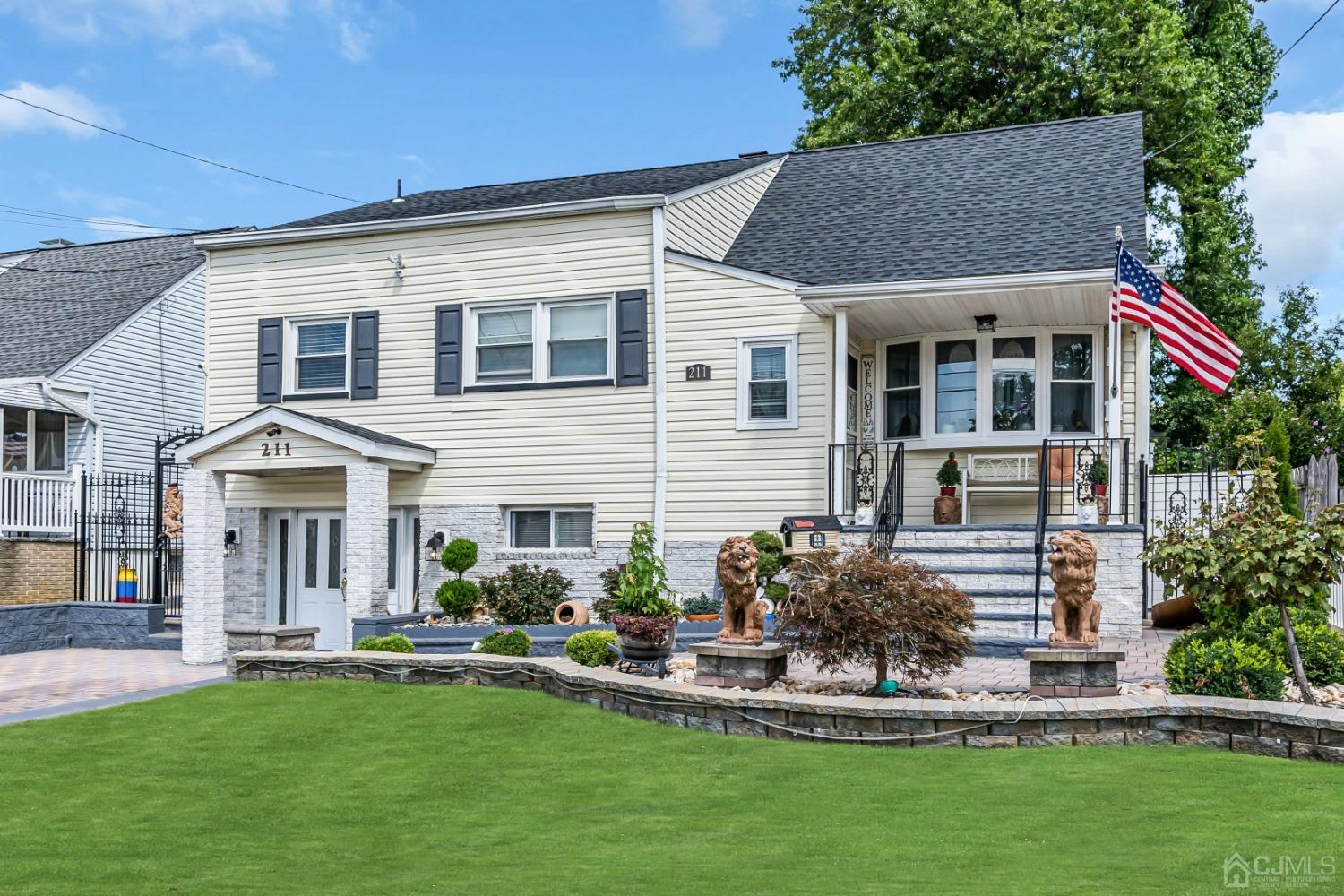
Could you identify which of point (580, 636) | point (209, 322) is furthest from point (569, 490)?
point (209, 322)

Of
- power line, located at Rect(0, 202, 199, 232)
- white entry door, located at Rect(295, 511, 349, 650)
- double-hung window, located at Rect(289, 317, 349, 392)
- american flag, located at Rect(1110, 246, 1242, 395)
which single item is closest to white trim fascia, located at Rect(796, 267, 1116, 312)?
american flag, located at Rect(1110, 246, 1242, 395)

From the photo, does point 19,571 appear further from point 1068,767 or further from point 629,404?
point 1068,767

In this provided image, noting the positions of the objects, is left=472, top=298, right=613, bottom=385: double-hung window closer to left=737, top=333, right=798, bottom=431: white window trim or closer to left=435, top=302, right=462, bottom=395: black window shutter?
left=435, top=302, right=462, bottom=395: black window shutter

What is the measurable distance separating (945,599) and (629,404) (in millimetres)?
7286

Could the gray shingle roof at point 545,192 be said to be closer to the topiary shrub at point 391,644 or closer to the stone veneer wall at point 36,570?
the stone veneer wall at point 36,570

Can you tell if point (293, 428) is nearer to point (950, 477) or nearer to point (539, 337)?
point (539, 337)

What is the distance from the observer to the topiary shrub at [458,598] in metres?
14.5

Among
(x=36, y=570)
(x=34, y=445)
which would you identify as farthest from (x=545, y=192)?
(x=34, y=445)

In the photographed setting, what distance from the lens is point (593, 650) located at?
10.9 metres

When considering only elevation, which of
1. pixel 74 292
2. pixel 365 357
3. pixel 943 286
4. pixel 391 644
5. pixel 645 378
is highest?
pixel 74 292

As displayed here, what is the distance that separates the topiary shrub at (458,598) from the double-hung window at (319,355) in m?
3.89

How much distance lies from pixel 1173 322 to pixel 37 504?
1624 cm

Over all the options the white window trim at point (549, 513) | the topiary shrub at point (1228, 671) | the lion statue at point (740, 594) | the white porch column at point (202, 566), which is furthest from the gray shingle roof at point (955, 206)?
the white porch column at point (202, 566)

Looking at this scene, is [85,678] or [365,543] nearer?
[85,678]
